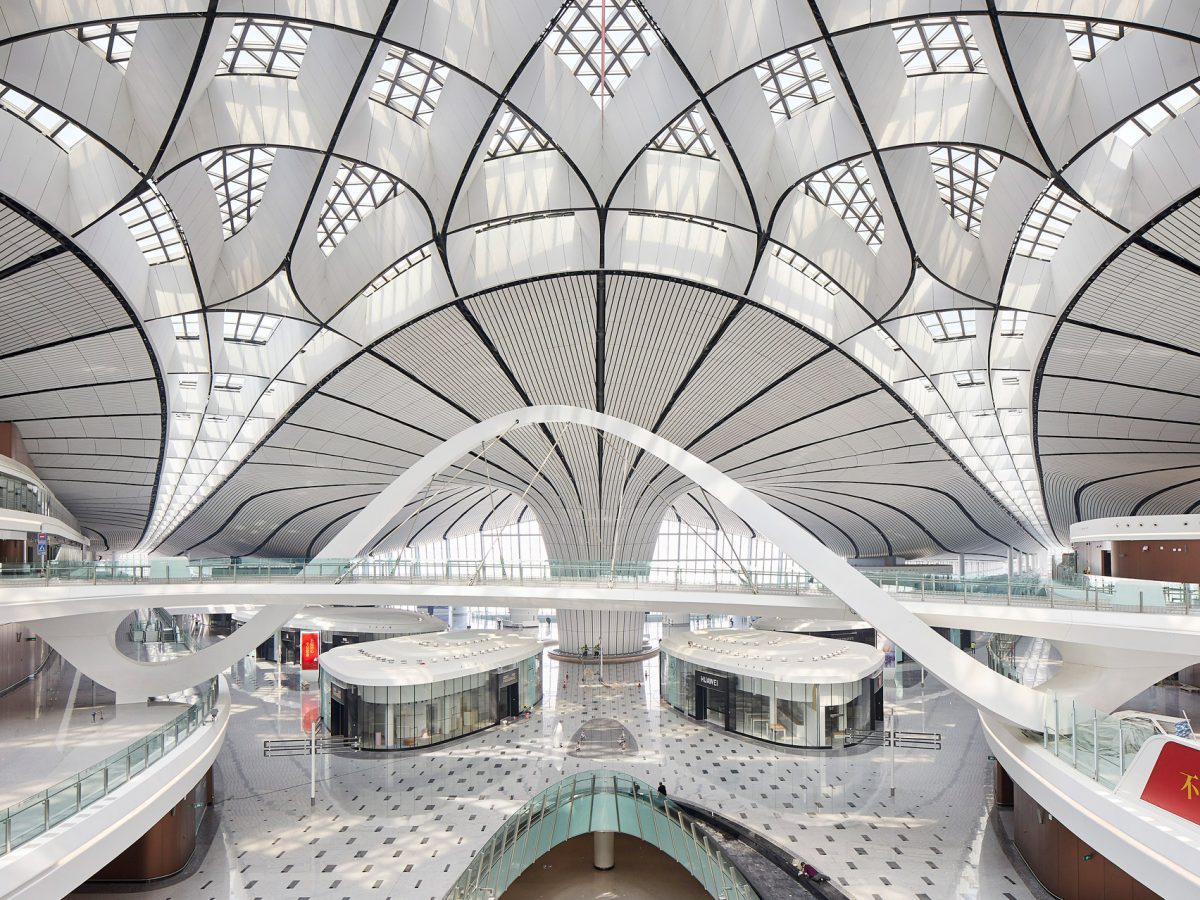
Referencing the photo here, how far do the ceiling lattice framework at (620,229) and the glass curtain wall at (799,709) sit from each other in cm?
1039

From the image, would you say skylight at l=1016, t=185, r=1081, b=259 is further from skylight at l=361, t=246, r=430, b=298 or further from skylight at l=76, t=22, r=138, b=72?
skylight at l=76, t=22, r=138, b=72

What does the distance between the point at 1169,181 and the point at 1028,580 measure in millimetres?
8444

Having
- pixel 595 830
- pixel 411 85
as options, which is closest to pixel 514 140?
pixel 411 85

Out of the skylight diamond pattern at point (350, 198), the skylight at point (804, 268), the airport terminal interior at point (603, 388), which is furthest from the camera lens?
the skylight at point (804, 268)

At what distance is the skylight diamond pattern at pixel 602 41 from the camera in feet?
54.6

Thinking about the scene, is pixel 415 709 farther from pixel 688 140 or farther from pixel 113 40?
pixel 113 40

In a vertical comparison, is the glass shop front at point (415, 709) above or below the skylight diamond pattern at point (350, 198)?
below

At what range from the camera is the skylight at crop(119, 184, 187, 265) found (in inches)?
749

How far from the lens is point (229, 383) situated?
98.1ft

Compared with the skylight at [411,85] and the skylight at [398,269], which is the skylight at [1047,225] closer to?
the skylight at [411,85]

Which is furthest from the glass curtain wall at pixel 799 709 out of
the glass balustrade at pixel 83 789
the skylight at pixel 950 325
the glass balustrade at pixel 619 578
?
the glass balustrade at pixel 83 789

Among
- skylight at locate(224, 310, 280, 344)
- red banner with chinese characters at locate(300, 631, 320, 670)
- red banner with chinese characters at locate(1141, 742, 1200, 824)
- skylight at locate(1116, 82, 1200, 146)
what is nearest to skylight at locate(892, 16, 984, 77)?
skylight at locate(1116, 82, 1200, 146)

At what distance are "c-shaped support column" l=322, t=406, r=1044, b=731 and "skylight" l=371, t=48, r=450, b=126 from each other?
9615mm

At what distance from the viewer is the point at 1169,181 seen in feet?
47.0
